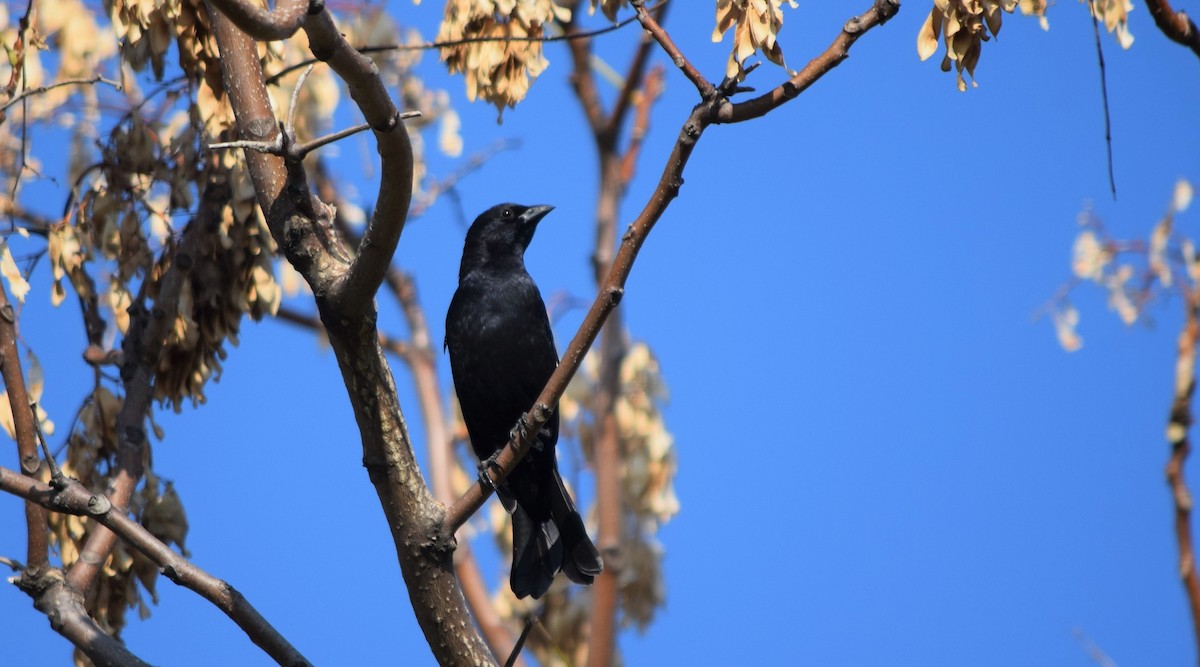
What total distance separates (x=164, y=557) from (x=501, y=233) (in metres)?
2.84

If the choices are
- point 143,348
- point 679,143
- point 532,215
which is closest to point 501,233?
point 532,215

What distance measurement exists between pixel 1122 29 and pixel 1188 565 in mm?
1658

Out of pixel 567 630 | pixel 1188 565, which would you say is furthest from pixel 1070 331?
pixel 1188 565

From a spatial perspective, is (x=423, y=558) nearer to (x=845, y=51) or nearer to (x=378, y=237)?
(x=378, y=237)

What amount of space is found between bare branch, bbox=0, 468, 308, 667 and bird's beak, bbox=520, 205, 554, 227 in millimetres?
2885

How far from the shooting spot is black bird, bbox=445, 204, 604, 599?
467 cm

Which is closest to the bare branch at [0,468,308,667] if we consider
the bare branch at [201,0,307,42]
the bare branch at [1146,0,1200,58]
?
the bare branch at [201,0,307,42]

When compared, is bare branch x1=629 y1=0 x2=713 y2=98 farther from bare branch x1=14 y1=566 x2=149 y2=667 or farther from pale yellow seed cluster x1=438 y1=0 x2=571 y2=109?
bare branch x1=14 y1=566 x2=149 y2=667

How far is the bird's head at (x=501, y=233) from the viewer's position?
216 inches

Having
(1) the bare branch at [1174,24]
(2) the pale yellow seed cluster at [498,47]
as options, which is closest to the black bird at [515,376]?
(2) the pale yellow seed cluster at [498,47]

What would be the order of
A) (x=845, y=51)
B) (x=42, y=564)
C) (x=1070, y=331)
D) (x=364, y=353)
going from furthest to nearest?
1. (x=1070, y=331)
2. (x=42, y=564)
3. (x=364, y=353)
4. (x=845, y=51)

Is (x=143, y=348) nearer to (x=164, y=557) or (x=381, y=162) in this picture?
(x=164, y=557)

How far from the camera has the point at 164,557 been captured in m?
Result: 2.94

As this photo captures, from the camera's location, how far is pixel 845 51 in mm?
2629
